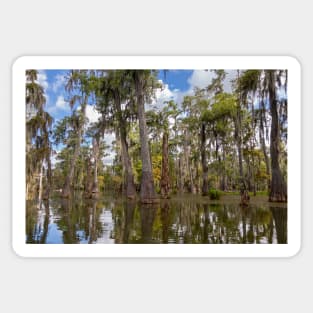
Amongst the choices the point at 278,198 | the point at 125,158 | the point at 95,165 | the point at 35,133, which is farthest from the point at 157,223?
the point at 35,133

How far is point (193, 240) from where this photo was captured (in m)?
3.41

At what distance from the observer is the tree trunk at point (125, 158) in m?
4.07

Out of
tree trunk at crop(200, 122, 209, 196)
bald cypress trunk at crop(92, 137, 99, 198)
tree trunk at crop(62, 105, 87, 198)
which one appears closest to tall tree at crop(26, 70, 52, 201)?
tree trunk at crop(62, 105, 87, 198)

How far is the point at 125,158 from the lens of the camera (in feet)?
13.5

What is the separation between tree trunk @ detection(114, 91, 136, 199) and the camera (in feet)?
13.3

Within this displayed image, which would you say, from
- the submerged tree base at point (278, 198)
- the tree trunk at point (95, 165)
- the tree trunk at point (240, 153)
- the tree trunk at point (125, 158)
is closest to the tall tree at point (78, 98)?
the tree trunk at point (95, 165)

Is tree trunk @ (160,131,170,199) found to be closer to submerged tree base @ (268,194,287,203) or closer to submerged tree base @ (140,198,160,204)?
submerged tree base @ (140,198,160,204)

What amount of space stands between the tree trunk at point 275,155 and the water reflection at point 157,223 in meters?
0.16

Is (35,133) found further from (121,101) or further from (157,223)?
(157,223)
